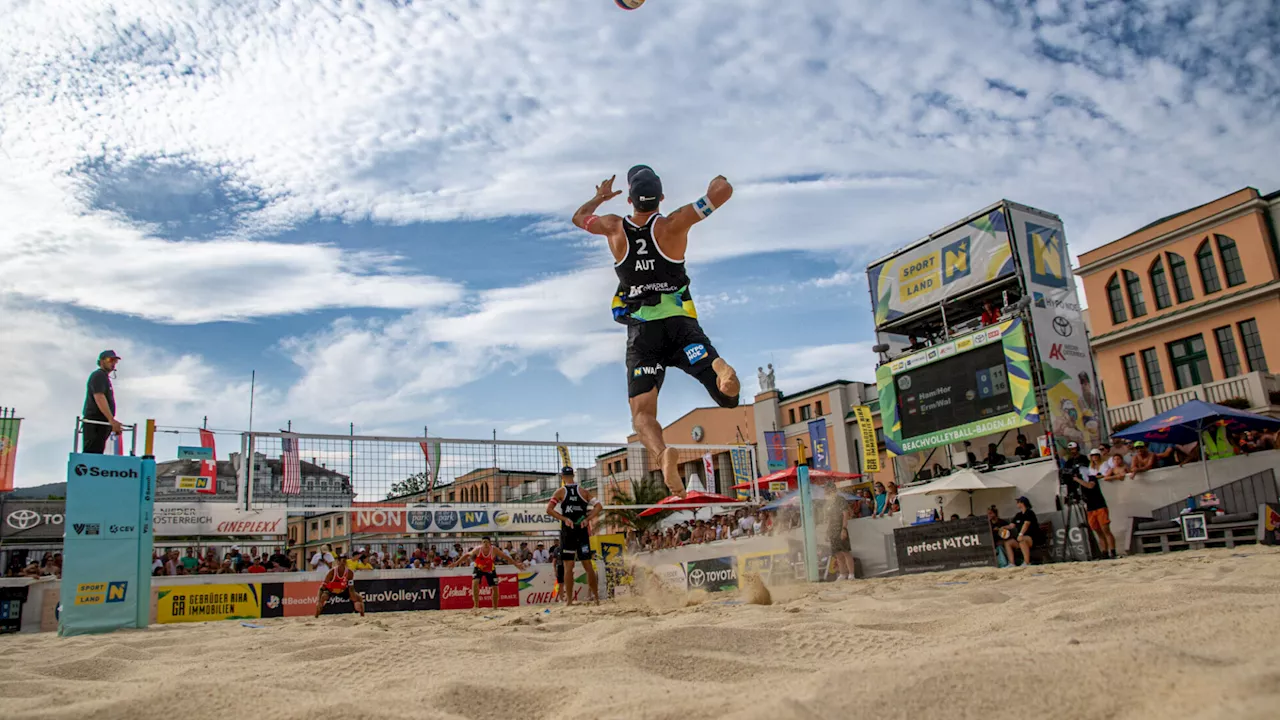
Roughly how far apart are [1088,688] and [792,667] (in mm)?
1031

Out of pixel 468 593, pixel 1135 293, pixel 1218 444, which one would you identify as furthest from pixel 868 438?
pixel 1135 293

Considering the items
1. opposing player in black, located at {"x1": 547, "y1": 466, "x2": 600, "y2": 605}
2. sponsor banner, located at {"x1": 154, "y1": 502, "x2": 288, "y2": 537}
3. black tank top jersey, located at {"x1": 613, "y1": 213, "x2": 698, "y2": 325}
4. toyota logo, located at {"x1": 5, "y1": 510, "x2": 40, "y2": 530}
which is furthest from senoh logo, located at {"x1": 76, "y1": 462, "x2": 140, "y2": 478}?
toyota logo, located at {"x1": 5, "y1": 510, "x2": 40, "y2": 530}

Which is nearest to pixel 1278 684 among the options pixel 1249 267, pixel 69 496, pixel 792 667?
pixel 792 667

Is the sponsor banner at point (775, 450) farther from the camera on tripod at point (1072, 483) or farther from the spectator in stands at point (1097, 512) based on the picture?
the spectator in stands at point (1097, 512)

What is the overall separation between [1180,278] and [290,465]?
80.1 feet

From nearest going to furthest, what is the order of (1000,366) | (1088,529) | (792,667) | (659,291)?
(792,667), (659,291), (1088,529), (1000,366)

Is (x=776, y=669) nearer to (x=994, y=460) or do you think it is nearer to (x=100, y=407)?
(x=100, y=407)

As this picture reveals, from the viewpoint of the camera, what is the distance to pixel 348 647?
155 inches

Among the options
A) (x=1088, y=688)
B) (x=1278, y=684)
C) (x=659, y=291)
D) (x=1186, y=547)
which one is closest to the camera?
(x=1278, y=684)

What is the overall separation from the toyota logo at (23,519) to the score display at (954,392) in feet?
58.1

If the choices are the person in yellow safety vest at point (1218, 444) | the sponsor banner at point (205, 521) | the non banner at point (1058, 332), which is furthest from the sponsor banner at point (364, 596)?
the person in yellow safety vest at point (1218, 444)

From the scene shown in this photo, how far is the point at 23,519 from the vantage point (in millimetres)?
17859

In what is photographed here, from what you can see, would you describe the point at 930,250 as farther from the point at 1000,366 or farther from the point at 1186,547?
the point at 1186,547

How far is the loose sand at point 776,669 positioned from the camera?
77.2 inches
